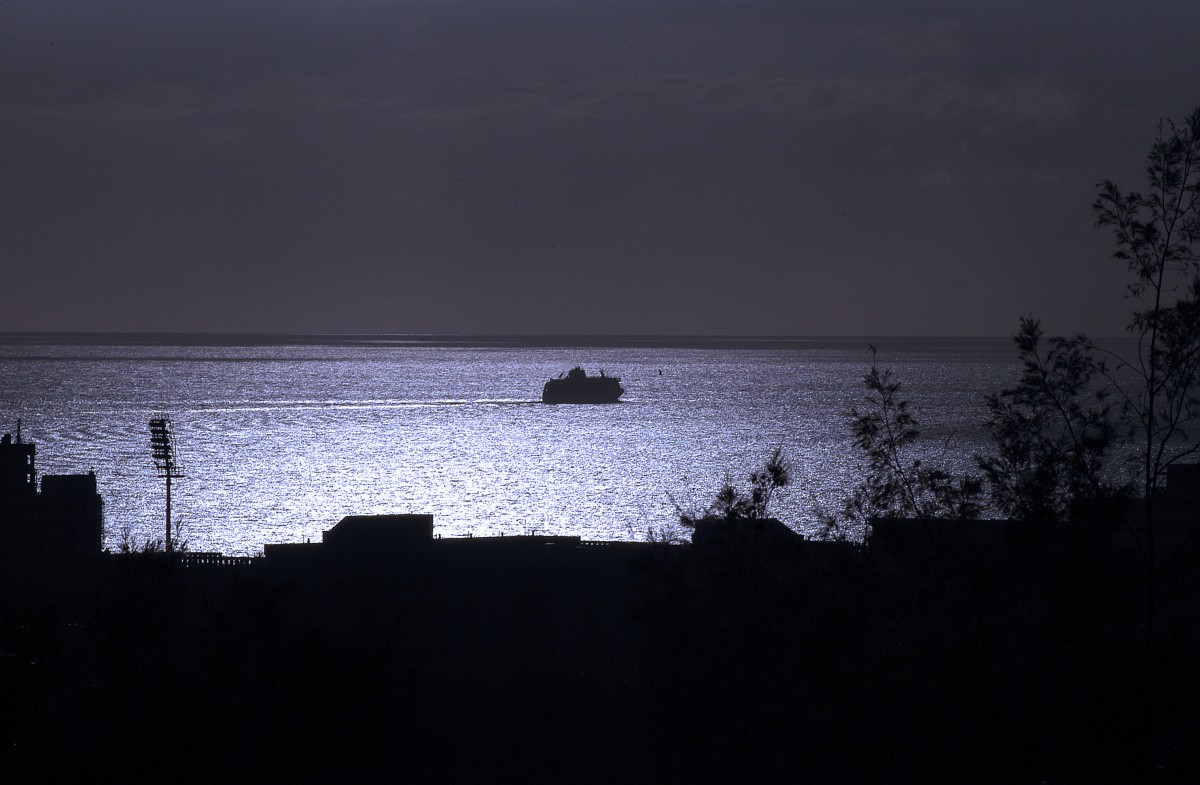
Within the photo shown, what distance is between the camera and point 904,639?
73.1ft

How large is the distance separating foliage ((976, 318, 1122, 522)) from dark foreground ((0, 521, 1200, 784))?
21.9 inches

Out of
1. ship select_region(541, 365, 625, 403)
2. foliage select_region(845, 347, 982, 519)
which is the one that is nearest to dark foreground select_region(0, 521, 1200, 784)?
foliage select_region(845, 347, 982, 519)

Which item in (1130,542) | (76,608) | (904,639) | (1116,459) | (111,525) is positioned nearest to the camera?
(904,639)

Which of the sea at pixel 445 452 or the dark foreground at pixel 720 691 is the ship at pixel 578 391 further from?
the dark foreground at pixel 720 691

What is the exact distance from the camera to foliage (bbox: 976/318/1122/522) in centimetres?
1362

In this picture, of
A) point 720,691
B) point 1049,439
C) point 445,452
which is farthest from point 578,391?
point 1049,439

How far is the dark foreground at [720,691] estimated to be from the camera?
41.5ft

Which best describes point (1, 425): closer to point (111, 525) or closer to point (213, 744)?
point (111, 525)

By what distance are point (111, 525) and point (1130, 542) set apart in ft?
140

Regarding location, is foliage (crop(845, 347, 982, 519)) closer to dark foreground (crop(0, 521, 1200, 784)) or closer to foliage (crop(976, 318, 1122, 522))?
dark foreground (crop(0, 521, 1200, 784))

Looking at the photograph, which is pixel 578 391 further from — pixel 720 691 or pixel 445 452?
pixel 720 691

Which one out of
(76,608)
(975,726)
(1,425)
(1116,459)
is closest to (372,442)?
(1,425)

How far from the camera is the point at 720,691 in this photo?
1620 centimetres

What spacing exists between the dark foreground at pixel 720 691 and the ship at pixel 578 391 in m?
127
